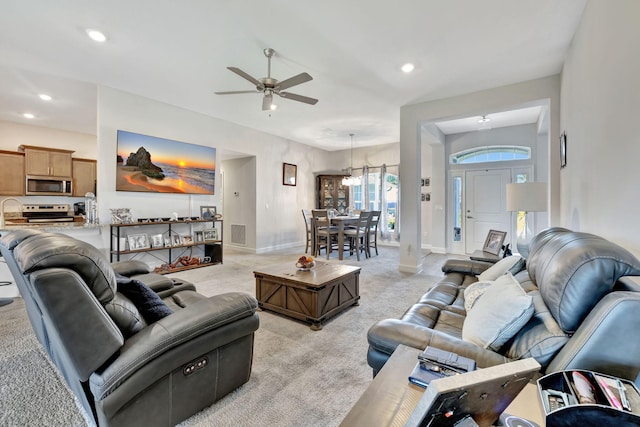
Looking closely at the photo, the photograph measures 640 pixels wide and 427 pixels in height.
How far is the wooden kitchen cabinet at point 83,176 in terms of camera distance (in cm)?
594

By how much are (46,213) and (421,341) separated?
7.40 m

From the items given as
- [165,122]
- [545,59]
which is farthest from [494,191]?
[165,122]

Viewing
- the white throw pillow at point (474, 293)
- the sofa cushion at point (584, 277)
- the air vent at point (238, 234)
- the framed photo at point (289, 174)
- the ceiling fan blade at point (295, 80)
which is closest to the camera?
the sofa cushion at point (584, 277)

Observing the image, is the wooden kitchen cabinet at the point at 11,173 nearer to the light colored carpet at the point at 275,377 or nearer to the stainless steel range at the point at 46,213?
the stainless steel range at the point at 46,213

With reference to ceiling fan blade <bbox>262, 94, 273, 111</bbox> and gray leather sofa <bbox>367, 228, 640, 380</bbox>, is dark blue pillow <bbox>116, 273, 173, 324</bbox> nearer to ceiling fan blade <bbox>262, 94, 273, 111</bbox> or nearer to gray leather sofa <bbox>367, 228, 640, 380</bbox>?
gray leather sofa <bbox>367, 228, 640, 380</bbox>

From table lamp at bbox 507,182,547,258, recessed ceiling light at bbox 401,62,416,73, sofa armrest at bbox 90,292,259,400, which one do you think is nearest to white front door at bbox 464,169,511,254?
table lamp at bbox 507,182,547,258

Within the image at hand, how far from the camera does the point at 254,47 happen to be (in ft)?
10.3

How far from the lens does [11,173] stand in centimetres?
519

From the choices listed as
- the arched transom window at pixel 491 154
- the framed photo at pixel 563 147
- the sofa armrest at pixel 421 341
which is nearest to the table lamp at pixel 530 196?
the framed photo at pixel 563 147

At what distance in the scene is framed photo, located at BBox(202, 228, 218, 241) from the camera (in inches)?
211

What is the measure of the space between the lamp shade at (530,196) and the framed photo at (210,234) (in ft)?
15.9

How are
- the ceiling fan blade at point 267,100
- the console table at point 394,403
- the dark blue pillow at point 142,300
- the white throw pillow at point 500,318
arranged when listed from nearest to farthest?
the console table at point 394,403
the white throw pillow at point 500,318
the dark blue pillow at point 142,300
the ceiling fan blade at point 267,100

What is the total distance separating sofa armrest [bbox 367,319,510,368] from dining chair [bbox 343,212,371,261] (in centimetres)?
452

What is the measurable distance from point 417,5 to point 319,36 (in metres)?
0.96
